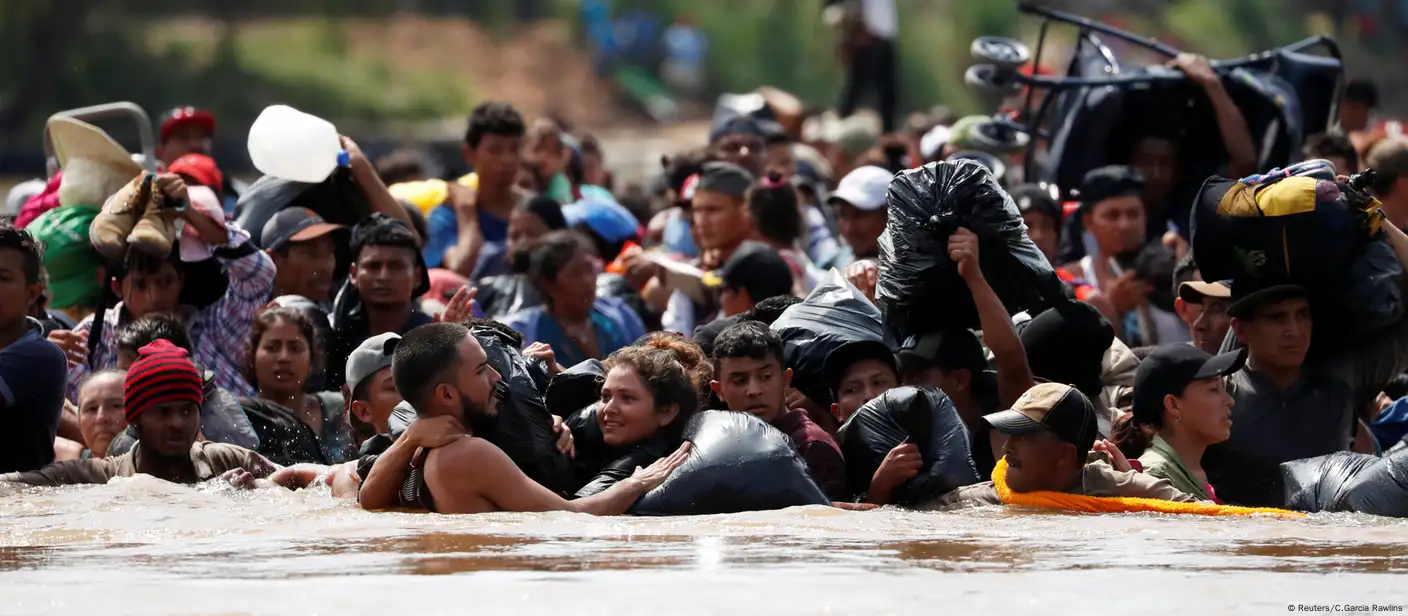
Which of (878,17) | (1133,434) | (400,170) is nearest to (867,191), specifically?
(1133,434)

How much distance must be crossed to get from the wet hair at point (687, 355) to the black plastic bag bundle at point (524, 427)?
0.40 metres

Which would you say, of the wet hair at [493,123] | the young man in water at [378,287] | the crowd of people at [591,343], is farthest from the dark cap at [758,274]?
the wet hair at [493,123]

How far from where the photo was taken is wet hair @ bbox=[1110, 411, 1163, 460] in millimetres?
6711

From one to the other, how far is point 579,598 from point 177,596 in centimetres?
91

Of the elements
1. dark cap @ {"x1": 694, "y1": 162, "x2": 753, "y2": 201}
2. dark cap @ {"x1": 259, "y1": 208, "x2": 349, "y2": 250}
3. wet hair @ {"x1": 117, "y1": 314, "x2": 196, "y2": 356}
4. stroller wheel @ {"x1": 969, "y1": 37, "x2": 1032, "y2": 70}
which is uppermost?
stroller wheel @ {"x1": 969, "y1": 37, "x2": 1032, "y2": 70}

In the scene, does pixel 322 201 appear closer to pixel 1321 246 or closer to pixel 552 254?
pixel 552 254

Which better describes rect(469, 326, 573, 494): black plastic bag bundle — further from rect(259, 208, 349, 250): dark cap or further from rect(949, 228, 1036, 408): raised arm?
rect(259, 208, 349, 250): dark cap

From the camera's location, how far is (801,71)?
106 ft

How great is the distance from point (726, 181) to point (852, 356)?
253 centimetres

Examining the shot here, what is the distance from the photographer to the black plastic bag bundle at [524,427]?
650 cm

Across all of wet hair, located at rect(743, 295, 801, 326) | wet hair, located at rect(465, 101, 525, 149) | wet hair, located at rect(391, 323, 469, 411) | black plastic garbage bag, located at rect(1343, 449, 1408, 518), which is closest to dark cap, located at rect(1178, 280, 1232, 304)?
black plastic garbage bag, located at rect(1343, 449, 1408, 518)

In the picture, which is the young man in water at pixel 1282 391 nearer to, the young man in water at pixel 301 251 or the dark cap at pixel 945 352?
the dark cap at pixel 945 352

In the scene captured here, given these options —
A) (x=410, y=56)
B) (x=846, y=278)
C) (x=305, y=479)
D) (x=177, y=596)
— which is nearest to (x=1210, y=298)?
(x=846, y=278)

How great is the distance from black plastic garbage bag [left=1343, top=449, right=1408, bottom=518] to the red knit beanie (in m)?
3.72
